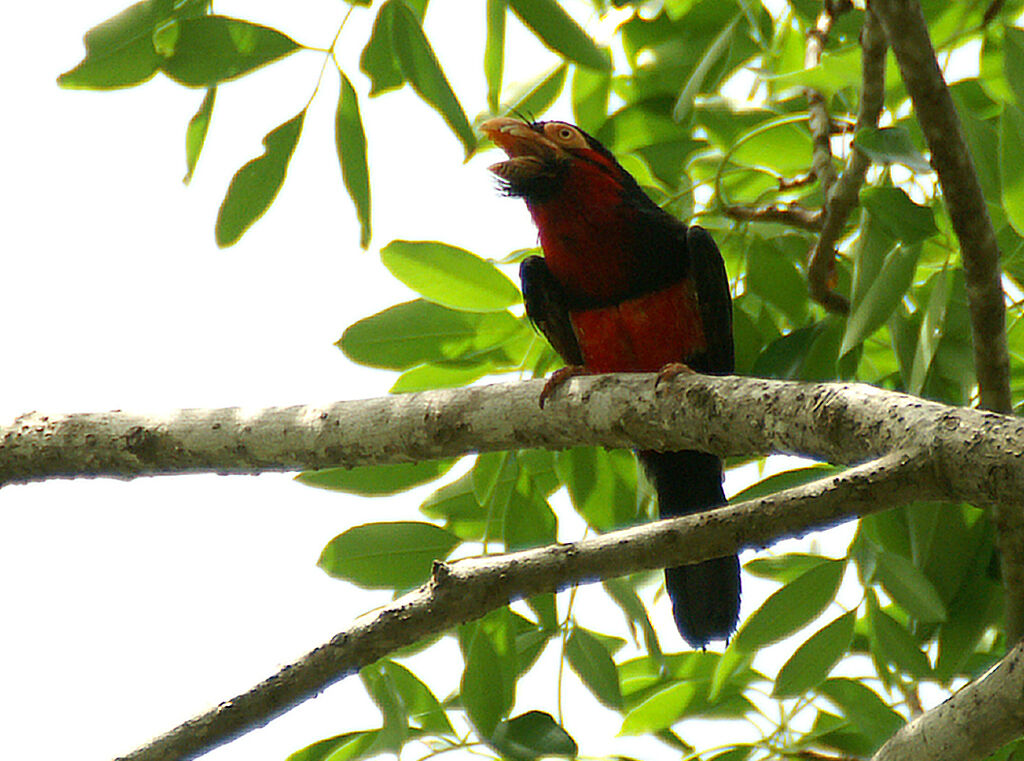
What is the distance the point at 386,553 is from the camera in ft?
7.02

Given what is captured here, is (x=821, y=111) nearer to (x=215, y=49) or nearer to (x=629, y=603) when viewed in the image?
(x=629, y=603)

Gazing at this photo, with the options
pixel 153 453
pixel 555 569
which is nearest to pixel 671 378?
pixel 555 569

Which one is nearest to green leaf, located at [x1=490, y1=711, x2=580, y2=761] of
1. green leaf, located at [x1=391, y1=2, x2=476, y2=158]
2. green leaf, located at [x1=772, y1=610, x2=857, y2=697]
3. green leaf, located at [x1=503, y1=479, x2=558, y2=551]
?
green leaf, located at [x1=503, y1=479, x2=558, y2=551]

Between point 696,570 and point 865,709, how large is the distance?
588 millimetres

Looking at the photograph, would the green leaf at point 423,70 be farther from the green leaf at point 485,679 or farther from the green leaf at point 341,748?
the green leaf at point 341,748

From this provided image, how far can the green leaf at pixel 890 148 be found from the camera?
5.38ft

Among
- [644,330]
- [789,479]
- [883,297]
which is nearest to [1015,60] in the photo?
[883,297]

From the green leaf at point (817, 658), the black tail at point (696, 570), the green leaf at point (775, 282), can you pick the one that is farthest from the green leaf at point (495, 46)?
the green leaf at point (817, 658)

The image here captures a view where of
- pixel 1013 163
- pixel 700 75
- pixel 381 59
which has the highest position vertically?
pixel 381 59

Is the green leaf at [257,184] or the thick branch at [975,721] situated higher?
the green leaf at [257,184]

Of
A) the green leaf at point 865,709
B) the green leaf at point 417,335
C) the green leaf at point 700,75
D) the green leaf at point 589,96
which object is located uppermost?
the green leaf at point 589,96

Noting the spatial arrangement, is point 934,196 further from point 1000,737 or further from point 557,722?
point 557,722

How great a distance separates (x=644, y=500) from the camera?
2.49m

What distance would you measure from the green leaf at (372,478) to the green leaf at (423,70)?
833 millimetres
